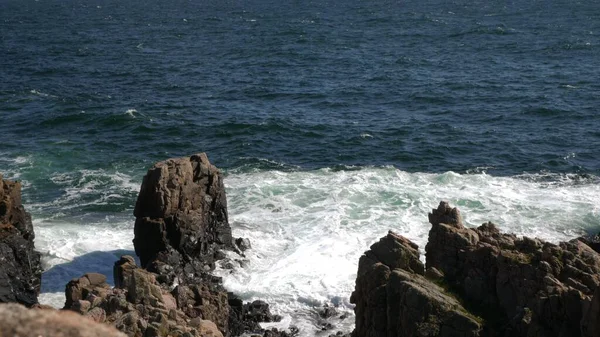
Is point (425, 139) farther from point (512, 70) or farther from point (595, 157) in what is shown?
point (512, 70)

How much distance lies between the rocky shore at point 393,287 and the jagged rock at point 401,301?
0.05 m

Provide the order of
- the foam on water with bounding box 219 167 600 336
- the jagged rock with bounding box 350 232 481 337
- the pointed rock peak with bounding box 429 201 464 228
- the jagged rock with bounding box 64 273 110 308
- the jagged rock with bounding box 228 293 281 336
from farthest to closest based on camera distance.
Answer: the foam on water with bounding box 219 167 600 336
the jagged rock with bounding box 228 293 281 336
the pointed rock peak with bounding box 429 201 464 228
the jagged rock with bounding box 64 273 110 308
the jagged rock with bounding box 350 232 481 337

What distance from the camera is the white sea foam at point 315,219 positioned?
166ft

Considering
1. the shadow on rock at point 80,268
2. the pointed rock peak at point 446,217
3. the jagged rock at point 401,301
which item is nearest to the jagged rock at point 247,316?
the jagged rock at point 401,301

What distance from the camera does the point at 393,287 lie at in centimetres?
3794

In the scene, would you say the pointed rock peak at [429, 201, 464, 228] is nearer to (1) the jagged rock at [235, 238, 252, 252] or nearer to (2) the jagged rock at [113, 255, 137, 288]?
(1) the jagged rock at [235, 238, 252, 252]

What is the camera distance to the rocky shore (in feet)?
117

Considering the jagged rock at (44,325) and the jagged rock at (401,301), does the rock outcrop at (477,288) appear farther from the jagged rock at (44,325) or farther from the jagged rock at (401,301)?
the jagged rock at (44,325)

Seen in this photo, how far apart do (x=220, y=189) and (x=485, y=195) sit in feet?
70.0

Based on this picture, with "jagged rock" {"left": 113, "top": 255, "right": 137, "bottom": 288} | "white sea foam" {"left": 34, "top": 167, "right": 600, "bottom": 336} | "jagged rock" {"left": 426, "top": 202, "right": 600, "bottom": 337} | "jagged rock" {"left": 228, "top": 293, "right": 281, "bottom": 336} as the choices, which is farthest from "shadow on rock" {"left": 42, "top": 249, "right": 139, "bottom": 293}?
"jagged rock" {"left": 426, "top": 202, "right": 600, "bottom": 337}

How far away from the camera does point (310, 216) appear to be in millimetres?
61062

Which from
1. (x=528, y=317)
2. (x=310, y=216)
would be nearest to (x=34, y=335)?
(x=528, y=317)

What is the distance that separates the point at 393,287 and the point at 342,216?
22.9 meters

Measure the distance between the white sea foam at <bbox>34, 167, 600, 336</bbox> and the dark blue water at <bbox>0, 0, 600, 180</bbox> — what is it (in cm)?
373
